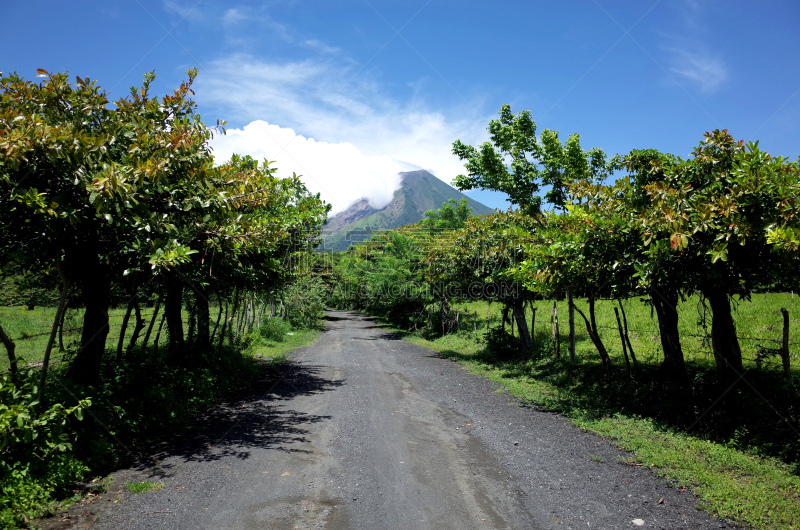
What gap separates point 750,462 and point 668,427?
1.61 m

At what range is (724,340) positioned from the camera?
7.82 m

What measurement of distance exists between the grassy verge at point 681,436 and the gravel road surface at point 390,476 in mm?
352

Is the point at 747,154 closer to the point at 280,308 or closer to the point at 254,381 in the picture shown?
the point at 254,381

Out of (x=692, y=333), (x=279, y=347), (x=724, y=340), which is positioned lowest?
(x=279, y=347)

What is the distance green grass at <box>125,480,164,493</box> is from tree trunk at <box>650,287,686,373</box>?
28.7 ft

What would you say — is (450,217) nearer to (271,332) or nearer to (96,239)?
(271,332)

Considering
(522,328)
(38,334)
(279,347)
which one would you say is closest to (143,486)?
(522,328)

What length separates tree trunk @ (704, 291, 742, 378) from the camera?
7.73m

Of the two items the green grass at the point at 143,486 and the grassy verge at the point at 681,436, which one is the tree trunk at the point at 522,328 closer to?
the grassy verge at the point at 681,436

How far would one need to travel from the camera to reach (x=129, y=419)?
6.96 meters

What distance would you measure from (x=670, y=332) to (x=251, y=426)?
8.37 m

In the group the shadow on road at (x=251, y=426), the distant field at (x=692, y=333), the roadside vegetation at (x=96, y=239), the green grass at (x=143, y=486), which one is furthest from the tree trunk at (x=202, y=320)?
the distant field at (x=692, y=333)

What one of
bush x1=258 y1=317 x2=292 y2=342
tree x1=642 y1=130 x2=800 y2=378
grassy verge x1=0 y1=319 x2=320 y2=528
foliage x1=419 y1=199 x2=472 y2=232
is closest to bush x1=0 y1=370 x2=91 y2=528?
grassy verge x1=0 y1=319 x2=320 y2=528

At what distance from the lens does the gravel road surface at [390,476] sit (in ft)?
15.1
